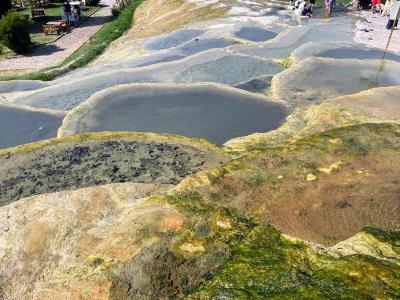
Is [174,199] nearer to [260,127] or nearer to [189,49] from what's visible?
[260,127]

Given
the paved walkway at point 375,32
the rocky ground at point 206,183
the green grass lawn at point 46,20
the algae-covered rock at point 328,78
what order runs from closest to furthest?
the rocky ground at point 206,183 < the algae-covered rock at point 328,78 < the paved walkway at point 375,32 < the green grass lawn at point 46,20

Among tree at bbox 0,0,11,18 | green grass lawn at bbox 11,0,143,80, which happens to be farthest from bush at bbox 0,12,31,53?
A: tree at bbox 0,0,11,18

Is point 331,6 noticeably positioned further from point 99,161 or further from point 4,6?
point 4,6

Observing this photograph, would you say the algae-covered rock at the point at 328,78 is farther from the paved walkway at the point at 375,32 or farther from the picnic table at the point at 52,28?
the picnic table at the point at 52,28

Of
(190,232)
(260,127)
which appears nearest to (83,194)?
(190,232)

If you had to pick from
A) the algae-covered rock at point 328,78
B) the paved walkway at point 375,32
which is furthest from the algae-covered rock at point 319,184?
the paved walkway at point 375,32
